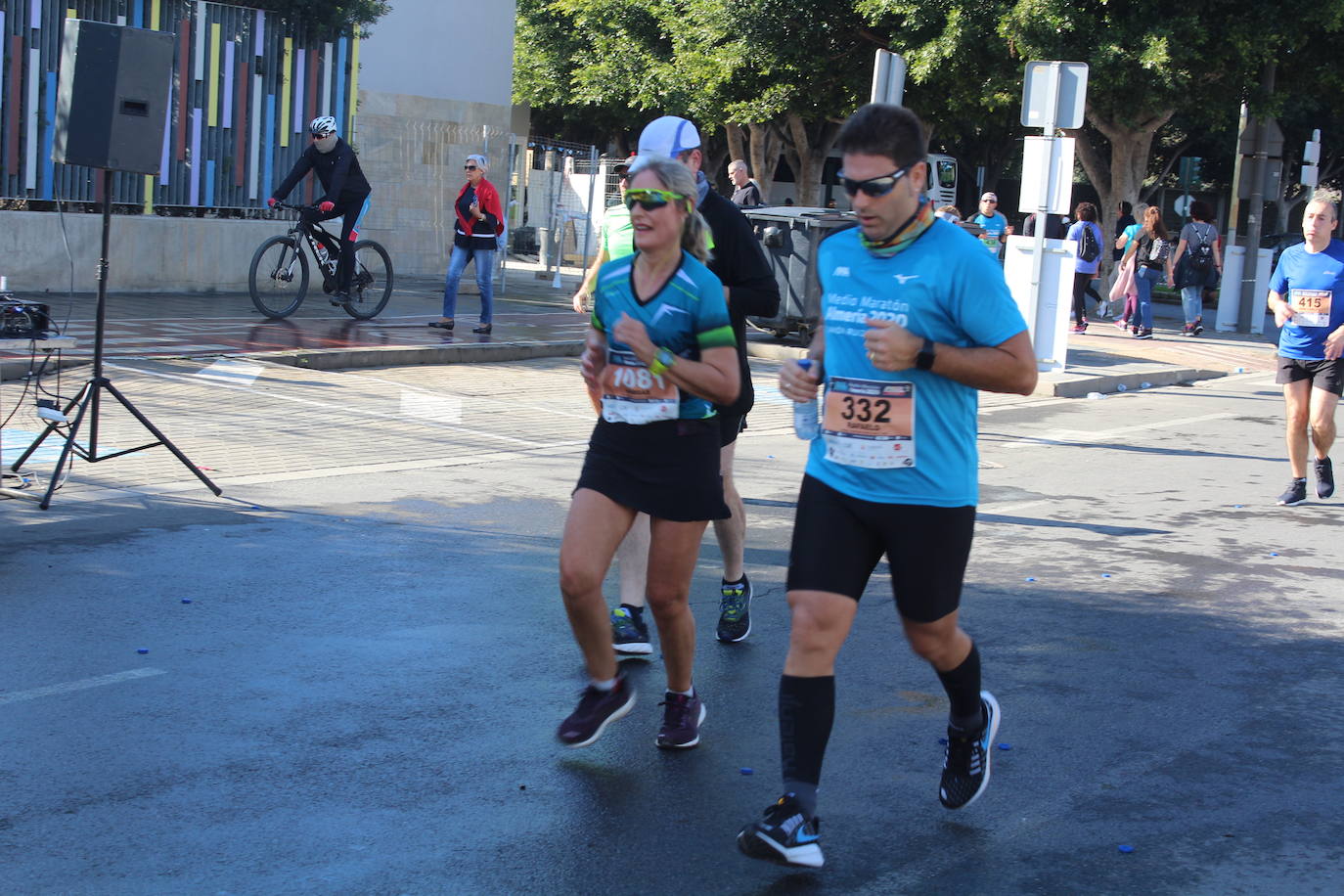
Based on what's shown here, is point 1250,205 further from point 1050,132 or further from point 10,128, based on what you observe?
point 10,128

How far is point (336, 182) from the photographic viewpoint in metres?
14.7

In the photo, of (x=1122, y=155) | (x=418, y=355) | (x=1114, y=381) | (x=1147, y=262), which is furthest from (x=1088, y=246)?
(x=418, y=355)

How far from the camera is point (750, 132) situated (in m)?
38.5

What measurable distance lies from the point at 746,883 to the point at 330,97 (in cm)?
1674

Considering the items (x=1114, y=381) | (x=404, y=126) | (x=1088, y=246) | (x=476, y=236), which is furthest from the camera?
(x=404, y=126)

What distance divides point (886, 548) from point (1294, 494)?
20.8ft

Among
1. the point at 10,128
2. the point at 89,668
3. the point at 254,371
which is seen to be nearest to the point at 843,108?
the point at 10,128

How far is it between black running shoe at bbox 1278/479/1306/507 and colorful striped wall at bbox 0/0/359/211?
1138 cm

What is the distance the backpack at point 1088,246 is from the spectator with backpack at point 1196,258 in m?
1.39

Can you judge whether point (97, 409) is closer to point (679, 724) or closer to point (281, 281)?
point (679, 724)

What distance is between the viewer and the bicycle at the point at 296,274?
14641mm

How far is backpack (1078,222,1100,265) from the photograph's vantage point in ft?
70.4

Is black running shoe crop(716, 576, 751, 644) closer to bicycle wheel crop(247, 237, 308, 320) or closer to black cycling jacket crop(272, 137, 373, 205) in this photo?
bicycle wheel crop(247, 237, 308, 320)

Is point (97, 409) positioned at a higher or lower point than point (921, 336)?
lower
